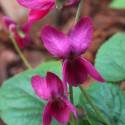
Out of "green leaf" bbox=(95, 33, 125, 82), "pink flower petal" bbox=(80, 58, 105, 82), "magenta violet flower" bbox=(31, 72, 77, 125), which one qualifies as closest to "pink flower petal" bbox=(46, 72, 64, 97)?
"magenta violet flower" bbox=(31, 72, 77, 125)

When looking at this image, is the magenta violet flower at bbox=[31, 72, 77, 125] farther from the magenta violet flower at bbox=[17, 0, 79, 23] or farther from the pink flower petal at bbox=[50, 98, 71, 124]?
the magenta violet flower at bbox=[17, 0, 79, 23]

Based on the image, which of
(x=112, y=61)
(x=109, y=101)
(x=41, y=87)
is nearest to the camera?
(x=41, y=87)

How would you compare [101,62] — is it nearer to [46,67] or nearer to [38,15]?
[46,67]

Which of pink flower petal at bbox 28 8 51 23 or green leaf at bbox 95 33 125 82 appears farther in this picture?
green leaf at bbox 95 33 125 82

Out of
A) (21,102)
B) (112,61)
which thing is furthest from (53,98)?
(112,61)

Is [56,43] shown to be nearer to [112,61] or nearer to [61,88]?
[61,88]

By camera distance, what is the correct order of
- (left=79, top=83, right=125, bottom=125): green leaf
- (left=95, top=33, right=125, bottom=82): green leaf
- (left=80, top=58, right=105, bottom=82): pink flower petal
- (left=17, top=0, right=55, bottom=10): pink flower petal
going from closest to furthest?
(left=80, top=58, right=105, bottom=82): pink flower petal → (left=17, top=0, right=55, bottom=10): pink flower petal → (left=79, top=83, right=125, bottom=125): green leaf → (left=95, top=33, right=125, bottom=82): green leaf
